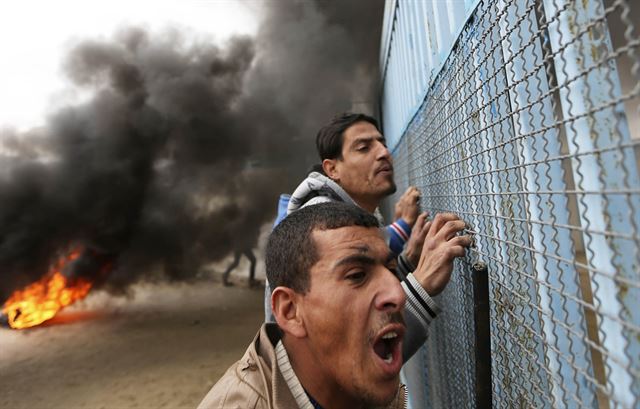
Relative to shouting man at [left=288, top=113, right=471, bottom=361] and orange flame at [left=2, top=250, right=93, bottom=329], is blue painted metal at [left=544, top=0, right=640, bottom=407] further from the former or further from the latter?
orange flame at [left=2, top=250, right=93, bottom=329]

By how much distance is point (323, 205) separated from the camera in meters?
1.35

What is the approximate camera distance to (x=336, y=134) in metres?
2.20

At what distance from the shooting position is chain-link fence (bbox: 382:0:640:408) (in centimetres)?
64

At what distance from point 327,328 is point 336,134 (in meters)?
1.38

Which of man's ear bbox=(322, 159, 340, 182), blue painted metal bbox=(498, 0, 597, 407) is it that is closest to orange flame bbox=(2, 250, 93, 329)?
man's ear bbox=(322, 159, 340, 182)

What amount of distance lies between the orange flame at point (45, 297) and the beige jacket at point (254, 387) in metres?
9.88

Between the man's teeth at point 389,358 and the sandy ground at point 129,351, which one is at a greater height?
the man's teeth at point 389,358

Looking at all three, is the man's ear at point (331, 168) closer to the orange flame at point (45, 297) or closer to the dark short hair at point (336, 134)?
the dark short hair at point (336, 134)

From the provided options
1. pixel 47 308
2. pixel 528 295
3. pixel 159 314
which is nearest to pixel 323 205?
pixel 528 295

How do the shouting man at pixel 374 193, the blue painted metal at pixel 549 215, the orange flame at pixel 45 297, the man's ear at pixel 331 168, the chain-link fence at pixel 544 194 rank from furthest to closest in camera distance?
the orange flame at pixel 45 297 < the man's ear at pixel 331 168 < the shouting man at pixel 374 193 < the blue painted metal at pixel 549 215 < the chain-link fence at pixel 544 194

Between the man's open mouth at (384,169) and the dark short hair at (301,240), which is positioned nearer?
the dark short hair at (301,240)

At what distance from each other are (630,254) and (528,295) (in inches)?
14.0

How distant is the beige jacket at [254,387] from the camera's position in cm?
106

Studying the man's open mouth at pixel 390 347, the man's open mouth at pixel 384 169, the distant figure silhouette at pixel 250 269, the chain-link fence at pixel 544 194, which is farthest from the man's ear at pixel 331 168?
the distant figure silhouette at pixel 250 269
